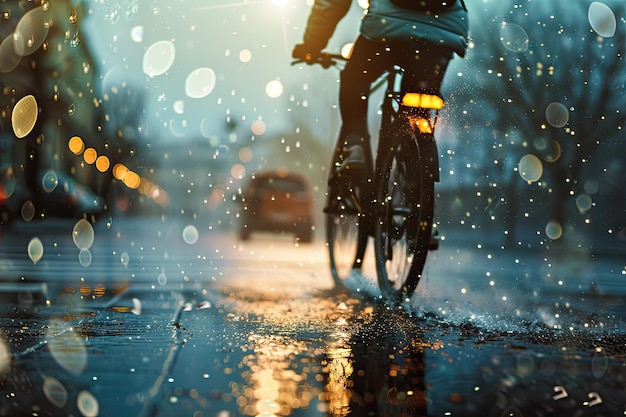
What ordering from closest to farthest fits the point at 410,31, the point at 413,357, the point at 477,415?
the point at 477,415
the point at 413,357
the point at 410,31

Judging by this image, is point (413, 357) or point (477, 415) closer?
point (477, 415)

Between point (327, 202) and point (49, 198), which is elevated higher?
point (327, 202)

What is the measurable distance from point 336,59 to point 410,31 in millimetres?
1708

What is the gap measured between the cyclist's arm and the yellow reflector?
1288mm

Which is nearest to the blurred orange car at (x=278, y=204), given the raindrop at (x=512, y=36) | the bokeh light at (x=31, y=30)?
the raindrop at (x=512, y=36)

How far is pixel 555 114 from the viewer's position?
35.8 meters

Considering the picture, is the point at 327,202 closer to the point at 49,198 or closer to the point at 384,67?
the point at 384,67

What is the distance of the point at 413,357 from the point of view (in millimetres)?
4277

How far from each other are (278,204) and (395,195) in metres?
18.7

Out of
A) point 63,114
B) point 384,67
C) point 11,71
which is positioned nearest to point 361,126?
point 384,67

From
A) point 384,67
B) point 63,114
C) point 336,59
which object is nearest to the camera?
point 384,67

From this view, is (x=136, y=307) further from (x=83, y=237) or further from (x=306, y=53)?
(x=83, y=237)

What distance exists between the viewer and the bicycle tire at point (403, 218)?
19.3ft

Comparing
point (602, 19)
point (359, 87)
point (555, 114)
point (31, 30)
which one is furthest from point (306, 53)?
point (31, 30)
